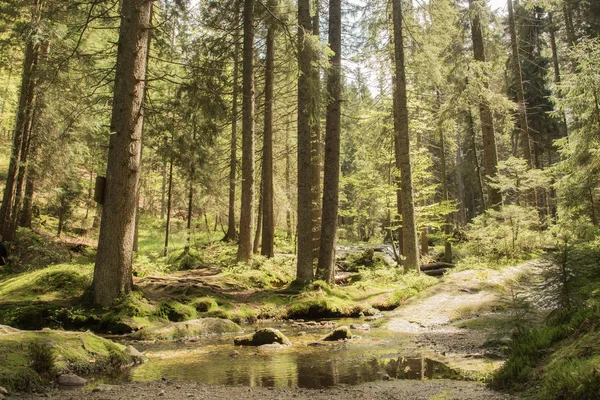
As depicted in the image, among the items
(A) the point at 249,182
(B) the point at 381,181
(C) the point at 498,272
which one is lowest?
(C) the point at 498,272

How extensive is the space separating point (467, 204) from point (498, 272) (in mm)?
48083

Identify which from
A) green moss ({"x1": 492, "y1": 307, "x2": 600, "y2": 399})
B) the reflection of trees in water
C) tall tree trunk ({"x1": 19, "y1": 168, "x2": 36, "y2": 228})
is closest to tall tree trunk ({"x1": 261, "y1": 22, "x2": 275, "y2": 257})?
tall tree trunk ({"x1": 19, "y1": 168, "x2": 36, "y2": 228})

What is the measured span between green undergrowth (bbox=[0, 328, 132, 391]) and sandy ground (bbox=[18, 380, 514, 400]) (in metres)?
0.36

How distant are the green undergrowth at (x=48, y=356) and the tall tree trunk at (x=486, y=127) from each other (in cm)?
1556

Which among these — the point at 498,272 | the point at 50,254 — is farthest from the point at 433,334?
the point at 50,254

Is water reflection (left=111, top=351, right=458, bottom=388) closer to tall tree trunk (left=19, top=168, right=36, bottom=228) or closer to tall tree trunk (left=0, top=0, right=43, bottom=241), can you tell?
tall tree trunk (left=0, top=0, right=43, bottom=241)

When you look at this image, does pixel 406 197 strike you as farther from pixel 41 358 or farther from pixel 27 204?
pixel 27 204

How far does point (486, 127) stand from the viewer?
60.5 feet

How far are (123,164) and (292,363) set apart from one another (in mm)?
5896

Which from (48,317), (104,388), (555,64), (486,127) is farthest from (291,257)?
(555,64)

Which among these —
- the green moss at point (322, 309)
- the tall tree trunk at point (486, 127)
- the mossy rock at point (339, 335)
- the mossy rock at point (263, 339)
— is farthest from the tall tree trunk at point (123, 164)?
the tall tree trunk at point (486, 127)

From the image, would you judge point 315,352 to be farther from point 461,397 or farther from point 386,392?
point 461,397

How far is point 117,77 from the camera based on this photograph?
9.71m

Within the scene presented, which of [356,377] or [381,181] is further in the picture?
[381,181]
